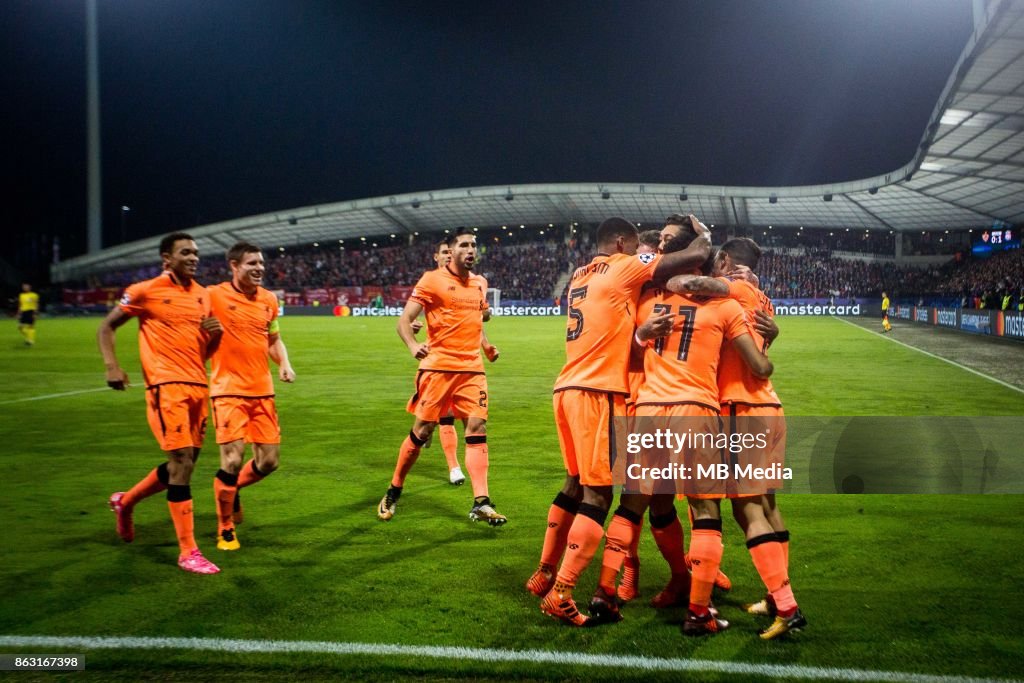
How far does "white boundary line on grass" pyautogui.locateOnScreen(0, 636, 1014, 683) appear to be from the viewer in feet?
12.3

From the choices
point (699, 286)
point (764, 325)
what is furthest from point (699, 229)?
point (764, 325)

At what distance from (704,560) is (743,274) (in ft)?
5.53

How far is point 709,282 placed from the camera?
13.8ft

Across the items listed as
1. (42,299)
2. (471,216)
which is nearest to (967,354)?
(471,216)

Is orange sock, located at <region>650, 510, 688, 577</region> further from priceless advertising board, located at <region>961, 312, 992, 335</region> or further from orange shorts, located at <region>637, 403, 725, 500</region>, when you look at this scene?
priceless advertising board, located at <region>961, 312, 992, 335</region>

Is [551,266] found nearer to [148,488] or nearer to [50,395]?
[50,395]

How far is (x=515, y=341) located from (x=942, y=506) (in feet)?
72.3

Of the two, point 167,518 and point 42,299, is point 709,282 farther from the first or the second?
point 42,299

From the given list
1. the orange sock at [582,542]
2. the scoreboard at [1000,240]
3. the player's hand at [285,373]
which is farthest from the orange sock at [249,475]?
the scoreboard at [1000,240]

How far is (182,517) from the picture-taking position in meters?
5.44

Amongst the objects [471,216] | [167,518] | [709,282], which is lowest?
[167,518]

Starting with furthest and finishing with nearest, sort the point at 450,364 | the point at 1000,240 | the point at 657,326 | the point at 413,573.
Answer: the point at 1000,240, the point at 450,364, the point at 413,573, the point at 657,326

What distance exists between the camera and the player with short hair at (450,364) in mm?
6816

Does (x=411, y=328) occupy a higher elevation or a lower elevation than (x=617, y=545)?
higher
